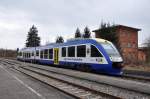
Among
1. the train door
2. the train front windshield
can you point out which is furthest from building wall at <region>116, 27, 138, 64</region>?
the train front windshield

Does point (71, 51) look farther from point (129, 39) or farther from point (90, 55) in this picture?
point (129, 39)

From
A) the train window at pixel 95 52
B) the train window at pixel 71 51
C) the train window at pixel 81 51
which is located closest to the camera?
the train window at pixel 95 52

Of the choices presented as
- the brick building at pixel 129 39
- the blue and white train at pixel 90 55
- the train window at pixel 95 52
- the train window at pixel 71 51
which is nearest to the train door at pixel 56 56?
the blue and white train at pixel 90 55

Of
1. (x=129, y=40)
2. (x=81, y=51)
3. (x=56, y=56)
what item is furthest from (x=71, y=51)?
(x=129, y=40)

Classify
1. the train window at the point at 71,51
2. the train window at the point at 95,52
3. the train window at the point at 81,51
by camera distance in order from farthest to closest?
the train window at the point at 71,51 < the train window at the point at 81,51 < the train window at the point at 95,52

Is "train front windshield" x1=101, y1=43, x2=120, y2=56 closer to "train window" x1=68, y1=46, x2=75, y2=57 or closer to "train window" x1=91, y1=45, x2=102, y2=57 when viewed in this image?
"train window" x1=91, y1=45, x2=102, y2=57

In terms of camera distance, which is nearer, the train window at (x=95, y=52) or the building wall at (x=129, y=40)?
the train window at (x=95, y=52)

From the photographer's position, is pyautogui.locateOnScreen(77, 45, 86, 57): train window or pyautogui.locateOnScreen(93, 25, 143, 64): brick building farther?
pyautogui.locateOnScreen(93, 25, 143, 64): brick building

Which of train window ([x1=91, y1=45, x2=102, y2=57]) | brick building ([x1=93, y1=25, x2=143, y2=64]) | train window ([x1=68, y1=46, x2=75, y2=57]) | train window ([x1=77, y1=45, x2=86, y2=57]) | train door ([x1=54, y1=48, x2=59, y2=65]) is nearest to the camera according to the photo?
train window ([x1=91, y1=45, x2=102, y2=57])

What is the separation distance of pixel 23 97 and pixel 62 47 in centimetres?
2005

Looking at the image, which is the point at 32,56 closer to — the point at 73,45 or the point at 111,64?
the point at 73,45

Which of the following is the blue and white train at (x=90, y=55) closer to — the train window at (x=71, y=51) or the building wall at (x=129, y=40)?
the train window at (x=71, y=51)

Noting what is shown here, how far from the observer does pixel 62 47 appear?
30281 mm

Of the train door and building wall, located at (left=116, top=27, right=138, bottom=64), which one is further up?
building wall, located at (left=116, top=27, right=138, bottom=64)
